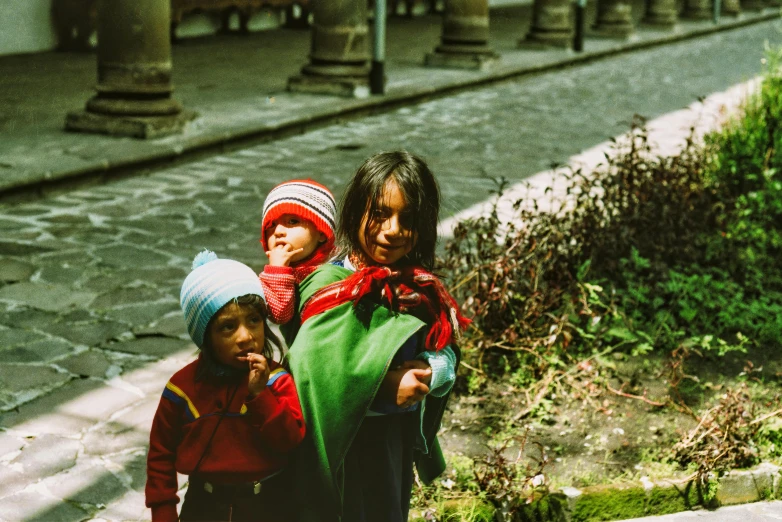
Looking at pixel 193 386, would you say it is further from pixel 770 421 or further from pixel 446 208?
pixel 446 208

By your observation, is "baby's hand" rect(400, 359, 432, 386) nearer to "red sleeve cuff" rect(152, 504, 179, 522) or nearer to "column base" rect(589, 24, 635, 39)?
"red sleeve cuff" rect(152, 504, 179, 522)

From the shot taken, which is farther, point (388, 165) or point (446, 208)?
point (446, 208)

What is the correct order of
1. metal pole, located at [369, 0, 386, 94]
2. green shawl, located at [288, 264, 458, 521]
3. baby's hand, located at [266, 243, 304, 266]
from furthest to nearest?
1. metal pole, located at [369, 0, 386, 94]
2. baby's hand, located at [266, 243, 304, 266]
3. green shawl, located at [288, 264, 458, 521]

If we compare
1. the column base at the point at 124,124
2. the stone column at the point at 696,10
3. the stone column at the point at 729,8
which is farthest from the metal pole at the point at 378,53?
the stone column at the point at 729,8

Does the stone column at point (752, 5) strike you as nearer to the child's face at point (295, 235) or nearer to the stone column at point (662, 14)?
the stone column at point (662, 14)

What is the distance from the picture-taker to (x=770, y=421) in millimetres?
A: 3846

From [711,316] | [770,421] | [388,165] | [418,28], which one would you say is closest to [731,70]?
[418,28]

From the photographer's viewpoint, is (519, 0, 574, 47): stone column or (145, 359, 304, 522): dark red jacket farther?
(519, 0, 574, 47): stone column

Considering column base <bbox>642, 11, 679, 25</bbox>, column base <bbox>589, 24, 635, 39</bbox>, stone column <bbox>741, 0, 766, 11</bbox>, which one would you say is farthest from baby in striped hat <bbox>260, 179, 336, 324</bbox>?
stone column <bbox>741, 0, 766, 11</bbox>

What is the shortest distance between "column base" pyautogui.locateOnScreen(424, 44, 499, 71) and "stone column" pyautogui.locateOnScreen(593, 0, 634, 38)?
727 cm

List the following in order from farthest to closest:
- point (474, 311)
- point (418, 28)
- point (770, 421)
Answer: point (418, 28) < point (474, 311) < point (770, 421)

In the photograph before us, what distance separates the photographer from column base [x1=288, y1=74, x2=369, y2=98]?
11.8 m

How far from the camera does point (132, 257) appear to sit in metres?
5.86

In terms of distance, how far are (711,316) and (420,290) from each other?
117 inches
